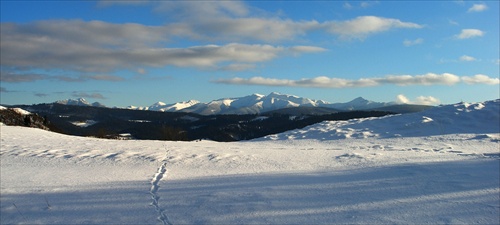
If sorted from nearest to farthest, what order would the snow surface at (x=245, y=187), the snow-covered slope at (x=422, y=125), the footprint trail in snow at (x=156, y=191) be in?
the footprint trail in snow at (x=156, y=191), the snow surface at (x=245, y=187), the snow-covered slope at (x=422, y=125)

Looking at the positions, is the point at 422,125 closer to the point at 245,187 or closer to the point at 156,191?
the point at 245,187

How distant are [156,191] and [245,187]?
1539 millimetres

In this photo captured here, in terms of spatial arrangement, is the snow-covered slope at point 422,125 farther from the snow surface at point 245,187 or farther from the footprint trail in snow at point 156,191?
the footprint trail in snow at point 156,191

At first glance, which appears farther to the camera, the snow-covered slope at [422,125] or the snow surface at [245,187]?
the snow-covered slope at [422,125]

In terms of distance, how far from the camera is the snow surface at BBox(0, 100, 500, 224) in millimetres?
5461

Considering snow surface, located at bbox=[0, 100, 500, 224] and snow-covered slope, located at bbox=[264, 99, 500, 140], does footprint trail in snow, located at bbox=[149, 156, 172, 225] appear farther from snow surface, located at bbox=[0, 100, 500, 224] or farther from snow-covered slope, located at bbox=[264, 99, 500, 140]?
snow-covered slope, located at bbox=[264, 99, 500, 140]

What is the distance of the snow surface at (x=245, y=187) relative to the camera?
5.46m

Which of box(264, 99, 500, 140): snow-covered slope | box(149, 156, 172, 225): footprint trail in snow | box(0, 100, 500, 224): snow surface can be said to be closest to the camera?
box(149, 156, 172, 225): footprint trail in snow

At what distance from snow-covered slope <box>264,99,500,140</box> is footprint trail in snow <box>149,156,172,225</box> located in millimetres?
9413

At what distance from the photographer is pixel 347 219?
531cm

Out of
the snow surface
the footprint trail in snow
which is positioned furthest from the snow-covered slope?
the footprint trail in snow

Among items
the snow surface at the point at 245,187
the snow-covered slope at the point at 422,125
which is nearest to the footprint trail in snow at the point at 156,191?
the snow surface at the point at 245,187

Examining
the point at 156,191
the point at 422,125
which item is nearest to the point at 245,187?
the point at 156,191

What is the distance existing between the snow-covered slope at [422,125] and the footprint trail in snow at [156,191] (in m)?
9.41
